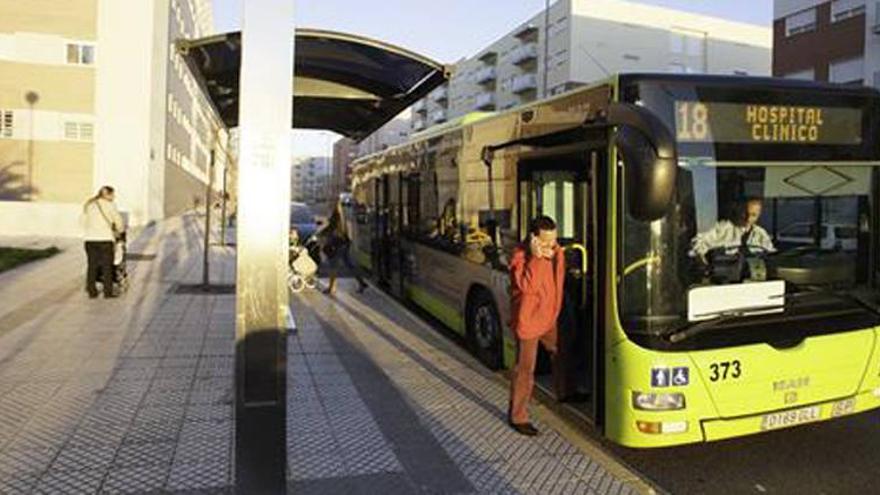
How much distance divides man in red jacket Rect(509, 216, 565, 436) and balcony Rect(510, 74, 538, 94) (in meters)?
70.4

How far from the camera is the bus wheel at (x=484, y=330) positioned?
7.78 metres

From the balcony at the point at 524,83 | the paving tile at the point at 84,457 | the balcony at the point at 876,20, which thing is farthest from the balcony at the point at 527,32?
the paving tile at the point at 84,457

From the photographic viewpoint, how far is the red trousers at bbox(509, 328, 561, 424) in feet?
18.8

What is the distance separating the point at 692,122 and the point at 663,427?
196 centimetres

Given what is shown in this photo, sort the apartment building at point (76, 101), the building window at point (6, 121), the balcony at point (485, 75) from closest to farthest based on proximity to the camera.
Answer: the building window at point (6, 121), the apartment building at point (76, 101), the balcony at point (485, 75)

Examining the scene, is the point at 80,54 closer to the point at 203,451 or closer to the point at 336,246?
the point at 336,246

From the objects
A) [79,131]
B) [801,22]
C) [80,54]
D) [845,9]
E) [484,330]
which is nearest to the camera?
[484,330]

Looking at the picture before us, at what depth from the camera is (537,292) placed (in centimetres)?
564

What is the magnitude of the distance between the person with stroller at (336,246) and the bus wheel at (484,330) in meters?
5.26

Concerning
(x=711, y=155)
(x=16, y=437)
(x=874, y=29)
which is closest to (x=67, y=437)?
(x=16, y=437)

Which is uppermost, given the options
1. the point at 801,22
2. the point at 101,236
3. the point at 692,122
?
the point at 801,22

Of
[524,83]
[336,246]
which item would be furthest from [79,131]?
[524,83]

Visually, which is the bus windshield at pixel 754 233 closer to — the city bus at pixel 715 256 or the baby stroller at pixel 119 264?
the city bus at pixel 715 256

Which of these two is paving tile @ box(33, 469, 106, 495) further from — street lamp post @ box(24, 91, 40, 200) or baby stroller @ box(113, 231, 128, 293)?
street lamp post @ box(24, 91, 40, 200)
